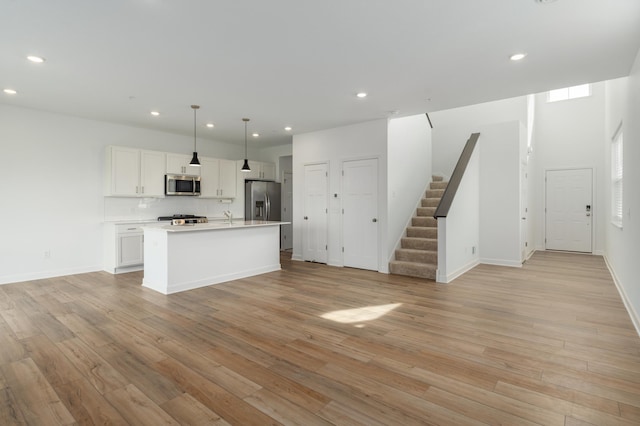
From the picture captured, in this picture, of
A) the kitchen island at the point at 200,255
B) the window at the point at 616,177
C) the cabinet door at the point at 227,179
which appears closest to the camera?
the kitchen island at the point at 200,255

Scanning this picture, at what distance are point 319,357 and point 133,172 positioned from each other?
206 inches

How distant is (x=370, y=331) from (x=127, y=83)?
159 inches

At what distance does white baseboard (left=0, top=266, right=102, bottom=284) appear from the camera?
498 cm

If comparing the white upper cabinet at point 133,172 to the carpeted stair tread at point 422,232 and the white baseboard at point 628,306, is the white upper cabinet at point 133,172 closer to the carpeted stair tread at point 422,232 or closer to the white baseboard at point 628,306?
the carpeted stair tread at point 422,232

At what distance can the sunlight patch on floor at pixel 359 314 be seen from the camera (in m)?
3.37

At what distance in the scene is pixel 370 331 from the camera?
3080 millimetres

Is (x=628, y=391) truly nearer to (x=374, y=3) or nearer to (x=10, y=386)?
(x=374, y=3)

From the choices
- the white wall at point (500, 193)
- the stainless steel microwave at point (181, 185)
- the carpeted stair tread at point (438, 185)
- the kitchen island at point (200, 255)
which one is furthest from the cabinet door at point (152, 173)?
the white wall at point (500, 193)

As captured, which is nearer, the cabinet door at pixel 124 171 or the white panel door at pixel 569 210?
the cabinet door at pixel 124 171

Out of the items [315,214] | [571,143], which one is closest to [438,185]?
[315,214]

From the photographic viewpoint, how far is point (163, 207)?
679 centimetres

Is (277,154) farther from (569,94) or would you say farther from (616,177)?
(569,94)

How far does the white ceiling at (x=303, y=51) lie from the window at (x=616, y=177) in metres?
1.66

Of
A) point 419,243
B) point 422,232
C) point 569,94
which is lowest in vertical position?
point 419,243
